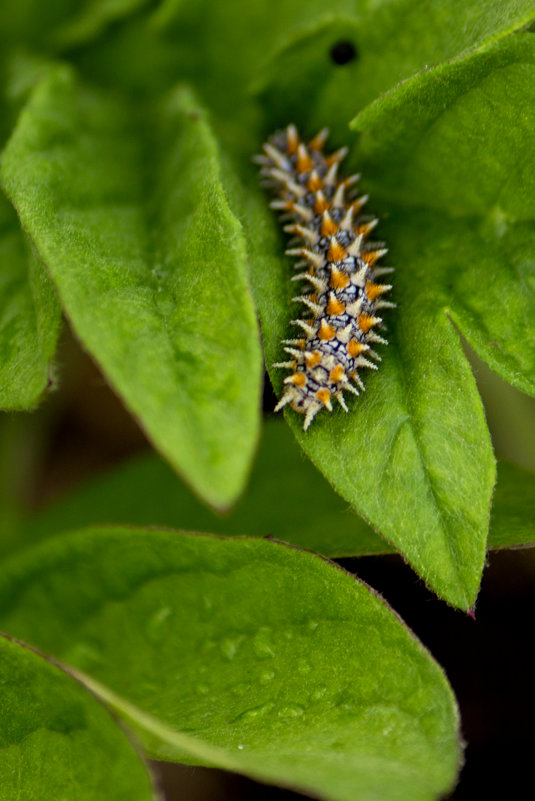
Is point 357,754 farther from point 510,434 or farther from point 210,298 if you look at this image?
point 510,434

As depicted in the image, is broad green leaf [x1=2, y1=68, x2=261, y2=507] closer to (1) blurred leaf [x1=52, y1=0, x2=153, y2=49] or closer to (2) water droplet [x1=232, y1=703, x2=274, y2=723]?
(1) blurred leaf [x1=52, y1=0, x2=153, y2=49]

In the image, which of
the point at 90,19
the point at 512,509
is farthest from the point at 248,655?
the point at 90,19

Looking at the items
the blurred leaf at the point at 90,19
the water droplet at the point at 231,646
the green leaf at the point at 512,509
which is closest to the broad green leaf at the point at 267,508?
the green leaf at the point at 512,509

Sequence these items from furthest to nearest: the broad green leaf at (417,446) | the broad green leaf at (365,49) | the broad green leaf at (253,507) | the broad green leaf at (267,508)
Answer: the broad green leaf at (253,507)
the broad green leaf at (267,508)
the broad green leaf at (365,49)
the broad green leaf at (417,446)

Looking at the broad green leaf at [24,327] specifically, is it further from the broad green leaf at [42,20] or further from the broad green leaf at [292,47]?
the broad green leaf at [42,20]

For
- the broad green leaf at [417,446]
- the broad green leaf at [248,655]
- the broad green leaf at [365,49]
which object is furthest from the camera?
the broad green leaf at [365,49]

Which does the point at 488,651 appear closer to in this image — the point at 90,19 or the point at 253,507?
the point at 253,507

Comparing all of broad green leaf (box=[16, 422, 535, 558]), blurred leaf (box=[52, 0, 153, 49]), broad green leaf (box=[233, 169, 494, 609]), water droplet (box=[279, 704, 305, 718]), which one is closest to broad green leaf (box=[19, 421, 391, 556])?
broad green leaf (box=[16, 422, 535, 558])
